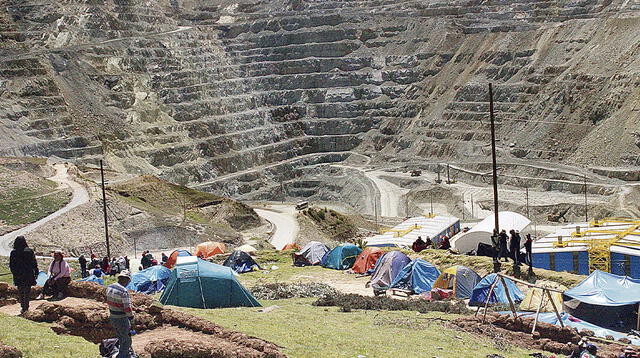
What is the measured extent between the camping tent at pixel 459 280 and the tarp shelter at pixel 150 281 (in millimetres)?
10486

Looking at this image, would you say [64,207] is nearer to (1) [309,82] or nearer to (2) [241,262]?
(2) [241,262]

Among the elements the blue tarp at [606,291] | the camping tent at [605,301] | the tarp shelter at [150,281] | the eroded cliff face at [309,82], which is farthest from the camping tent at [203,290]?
the eroded cliff face at [309,82]

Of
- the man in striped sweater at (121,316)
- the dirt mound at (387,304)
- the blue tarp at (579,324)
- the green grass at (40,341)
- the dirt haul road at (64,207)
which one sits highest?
the dirt haul road at (64,207)

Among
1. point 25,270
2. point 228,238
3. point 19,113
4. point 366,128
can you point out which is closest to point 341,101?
point 366,128

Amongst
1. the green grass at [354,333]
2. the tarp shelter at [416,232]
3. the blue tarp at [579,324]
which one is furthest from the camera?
the tarp shelter at [416,232]

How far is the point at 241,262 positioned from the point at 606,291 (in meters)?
18.0

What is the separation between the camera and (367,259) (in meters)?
39.1

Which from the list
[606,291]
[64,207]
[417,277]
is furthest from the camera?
[64,207]

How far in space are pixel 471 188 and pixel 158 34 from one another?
54.2 metres

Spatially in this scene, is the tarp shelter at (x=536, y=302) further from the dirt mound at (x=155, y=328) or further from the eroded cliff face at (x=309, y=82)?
the eroded cliff face at (x=309, y=82)

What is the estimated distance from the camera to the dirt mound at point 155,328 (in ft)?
55.8

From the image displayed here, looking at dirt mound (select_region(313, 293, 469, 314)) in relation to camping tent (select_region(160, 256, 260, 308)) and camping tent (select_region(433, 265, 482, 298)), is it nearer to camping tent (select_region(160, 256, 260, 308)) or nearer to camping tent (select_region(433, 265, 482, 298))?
camping tent (select_region(433, 265, 482, 298))

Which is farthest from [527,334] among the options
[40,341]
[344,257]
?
Answer: [344,257]

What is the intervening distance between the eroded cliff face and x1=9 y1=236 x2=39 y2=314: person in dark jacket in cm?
7319
